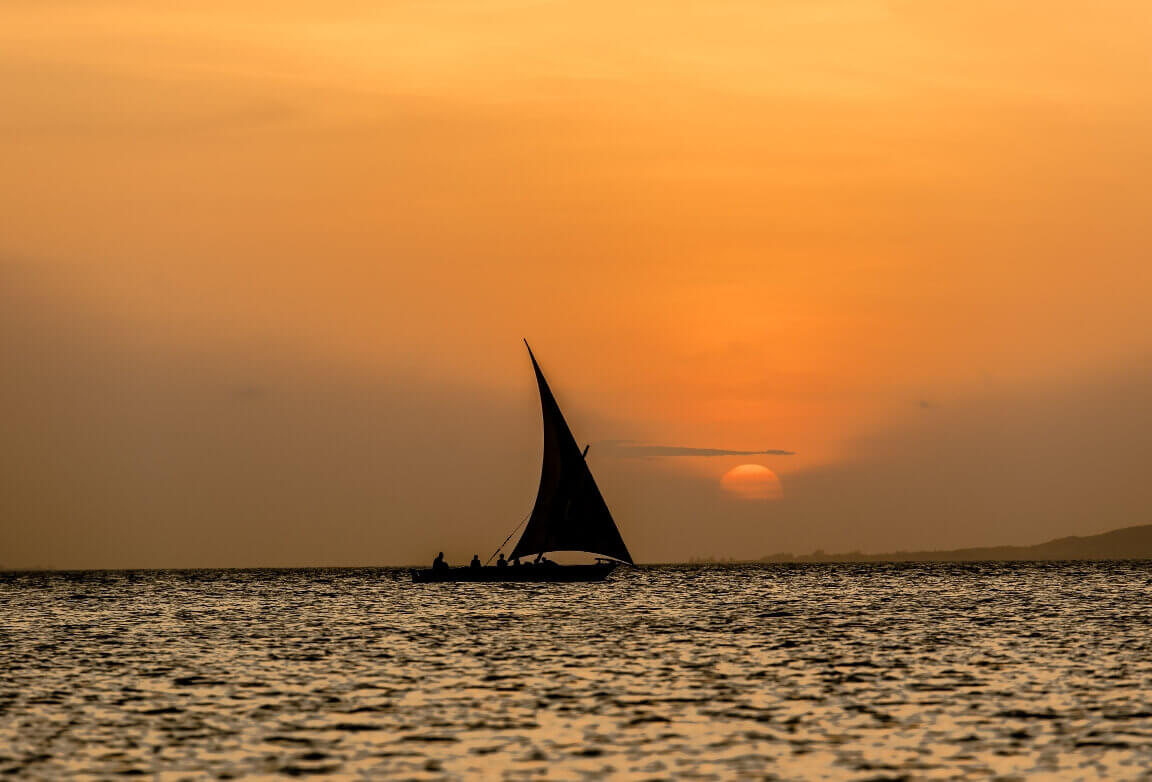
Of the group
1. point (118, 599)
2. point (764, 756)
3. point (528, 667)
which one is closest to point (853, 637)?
point (528, 667)

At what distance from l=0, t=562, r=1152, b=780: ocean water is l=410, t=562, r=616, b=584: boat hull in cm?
3135

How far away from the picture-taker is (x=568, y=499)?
11569 cm

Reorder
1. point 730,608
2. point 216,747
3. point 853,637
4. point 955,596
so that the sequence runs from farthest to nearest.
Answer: point 955,596, point 730,608, point 853,637, point 216,747

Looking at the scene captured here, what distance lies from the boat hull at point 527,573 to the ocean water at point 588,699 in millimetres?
31346

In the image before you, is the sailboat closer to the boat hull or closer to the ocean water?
the boat hull

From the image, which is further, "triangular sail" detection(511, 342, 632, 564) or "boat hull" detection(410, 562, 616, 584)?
"boat hull" detection(410, 562, 616, 584)

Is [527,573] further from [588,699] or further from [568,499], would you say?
[588,699]

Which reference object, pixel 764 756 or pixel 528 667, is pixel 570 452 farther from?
pixel 764 756

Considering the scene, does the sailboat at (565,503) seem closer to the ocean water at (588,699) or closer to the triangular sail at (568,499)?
the triangular sail at (568,499)

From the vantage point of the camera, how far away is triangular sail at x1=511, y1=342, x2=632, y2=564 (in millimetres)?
115438

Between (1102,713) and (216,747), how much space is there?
21.6 m

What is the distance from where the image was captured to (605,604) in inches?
4491

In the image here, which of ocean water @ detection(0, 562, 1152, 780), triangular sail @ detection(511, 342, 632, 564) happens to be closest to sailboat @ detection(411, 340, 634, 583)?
triangular sail @ detection(511, 342, 632, 564)

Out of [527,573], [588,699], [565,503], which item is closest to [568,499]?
[565,503]
